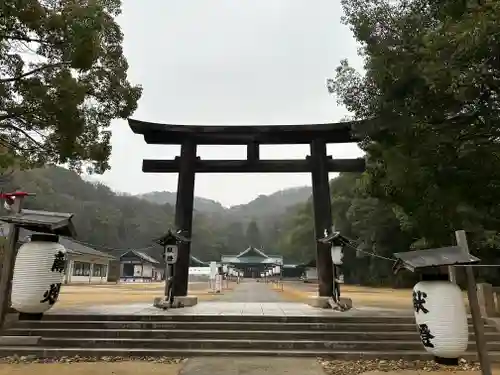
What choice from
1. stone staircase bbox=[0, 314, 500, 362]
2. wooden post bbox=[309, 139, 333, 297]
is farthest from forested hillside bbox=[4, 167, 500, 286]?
stone staircase bbox=[0, 314, 500, 362]

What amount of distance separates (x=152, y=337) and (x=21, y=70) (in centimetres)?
637

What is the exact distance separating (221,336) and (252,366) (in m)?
1.47

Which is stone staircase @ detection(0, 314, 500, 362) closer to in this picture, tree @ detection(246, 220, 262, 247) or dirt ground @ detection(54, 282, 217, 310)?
dirt ground @ detection(54, 282, 217, 310)

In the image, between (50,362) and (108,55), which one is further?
(108,55)

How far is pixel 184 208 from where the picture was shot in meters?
11.6

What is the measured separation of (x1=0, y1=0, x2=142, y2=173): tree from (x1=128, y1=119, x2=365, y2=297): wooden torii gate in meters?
1.46

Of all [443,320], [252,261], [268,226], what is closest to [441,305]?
[443,320]

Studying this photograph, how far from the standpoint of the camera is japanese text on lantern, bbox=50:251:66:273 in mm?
7766

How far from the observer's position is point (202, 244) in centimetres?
7850

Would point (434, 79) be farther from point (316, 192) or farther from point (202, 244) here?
point (202, 244)

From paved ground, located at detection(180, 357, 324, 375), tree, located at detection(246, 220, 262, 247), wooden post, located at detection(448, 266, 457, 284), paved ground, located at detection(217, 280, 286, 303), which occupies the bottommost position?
paved ground, located at detection(180, 357, 324, 375)

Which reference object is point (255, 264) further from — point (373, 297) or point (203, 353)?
point (203, 353)

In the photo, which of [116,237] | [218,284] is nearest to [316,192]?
[218,284]

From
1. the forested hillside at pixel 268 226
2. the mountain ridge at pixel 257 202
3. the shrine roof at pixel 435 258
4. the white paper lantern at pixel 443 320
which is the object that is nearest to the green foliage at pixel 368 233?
the forested hillside at pixel 268 226
